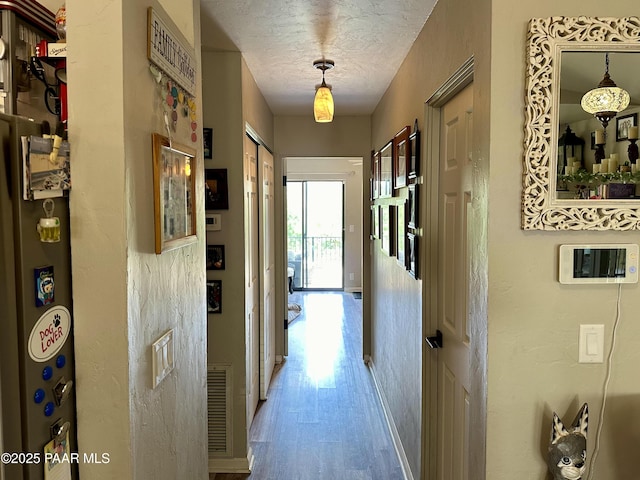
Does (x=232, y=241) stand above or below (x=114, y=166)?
below

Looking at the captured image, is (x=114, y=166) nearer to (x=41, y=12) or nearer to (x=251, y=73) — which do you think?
(x=41, y=12)

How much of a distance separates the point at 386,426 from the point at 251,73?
254 centimetres

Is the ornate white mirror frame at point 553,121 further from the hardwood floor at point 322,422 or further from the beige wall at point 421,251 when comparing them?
the hardwood floor at point 322,422

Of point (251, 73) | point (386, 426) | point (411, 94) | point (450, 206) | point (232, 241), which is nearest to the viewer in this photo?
point (450, 206)

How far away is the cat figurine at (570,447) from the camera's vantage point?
1.31 m

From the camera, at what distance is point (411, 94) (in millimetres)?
2594

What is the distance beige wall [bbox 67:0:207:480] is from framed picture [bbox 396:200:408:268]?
176 centimetres

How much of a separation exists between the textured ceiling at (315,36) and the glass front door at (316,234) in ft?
16.4

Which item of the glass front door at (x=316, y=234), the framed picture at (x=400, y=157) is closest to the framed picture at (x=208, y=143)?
the framed picture at (x=400, y=157)

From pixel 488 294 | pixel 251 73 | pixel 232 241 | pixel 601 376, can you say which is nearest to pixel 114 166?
pixel 488 294

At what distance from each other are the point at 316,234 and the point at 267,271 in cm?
464

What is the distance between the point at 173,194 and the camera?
1.37 m

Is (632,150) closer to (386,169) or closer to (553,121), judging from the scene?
(553,121)

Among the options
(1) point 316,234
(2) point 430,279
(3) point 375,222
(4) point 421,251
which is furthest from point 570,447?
(1) point 316,234
